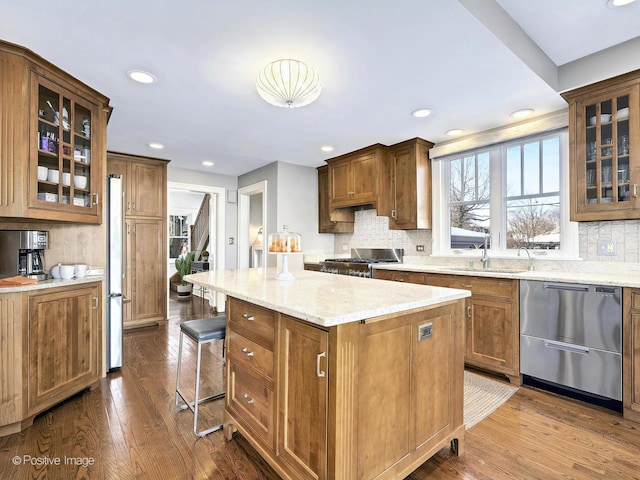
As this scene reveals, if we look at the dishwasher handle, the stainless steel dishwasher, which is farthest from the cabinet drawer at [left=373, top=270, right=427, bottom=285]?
the dishwasher handle

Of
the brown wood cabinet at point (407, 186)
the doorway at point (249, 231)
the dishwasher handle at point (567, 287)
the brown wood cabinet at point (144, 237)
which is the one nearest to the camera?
the dishwasher handle at point (567, 287)

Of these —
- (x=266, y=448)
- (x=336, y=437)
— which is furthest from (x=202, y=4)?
(x=266, y=448)

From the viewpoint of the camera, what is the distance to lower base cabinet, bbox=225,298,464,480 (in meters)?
1.27

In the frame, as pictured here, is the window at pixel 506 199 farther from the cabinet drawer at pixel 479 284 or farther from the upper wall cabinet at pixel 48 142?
the upper wall cabinet at pixel 48 142

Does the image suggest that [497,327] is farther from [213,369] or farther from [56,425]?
[56,425]

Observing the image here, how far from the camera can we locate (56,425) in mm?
2098

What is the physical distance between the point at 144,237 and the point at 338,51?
3.82 m

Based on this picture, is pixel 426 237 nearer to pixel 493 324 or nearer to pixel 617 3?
pixel 493 324

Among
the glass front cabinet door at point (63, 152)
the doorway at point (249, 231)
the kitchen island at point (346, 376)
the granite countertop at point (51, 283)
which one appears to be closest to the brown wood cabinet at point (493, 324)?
the kitchen island at point (346, 376)

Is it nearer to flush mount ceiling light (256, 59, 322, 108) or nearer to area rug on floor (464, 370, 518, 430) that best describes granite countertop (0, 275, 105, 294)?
flush mount ceiling light (256, 59, 322, 108)

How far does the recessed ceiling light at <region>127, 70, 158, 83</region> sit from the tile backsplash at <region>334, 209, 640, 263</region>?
127 inches

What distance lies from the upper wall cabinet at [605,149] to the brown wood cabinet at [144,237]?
4.89 metres

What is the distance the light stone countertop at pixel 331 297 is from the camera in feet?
4.09

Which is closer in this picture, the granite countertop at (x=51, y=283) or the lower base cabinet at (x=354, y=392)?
the lower base cabinet at (x=354, y=392)
